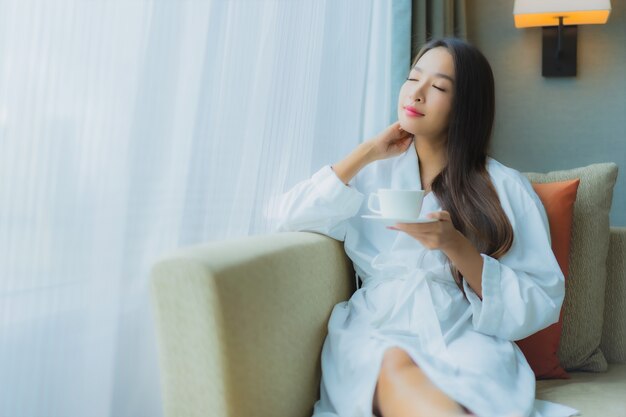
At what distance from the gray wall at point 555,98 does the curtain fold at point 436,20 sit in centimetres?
10

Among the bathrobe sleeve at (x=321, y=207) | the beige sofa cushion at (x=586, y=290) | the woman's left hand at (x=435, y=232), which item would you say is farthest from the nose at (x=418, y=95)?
the beige sofa cushion at (x=586, y=290)

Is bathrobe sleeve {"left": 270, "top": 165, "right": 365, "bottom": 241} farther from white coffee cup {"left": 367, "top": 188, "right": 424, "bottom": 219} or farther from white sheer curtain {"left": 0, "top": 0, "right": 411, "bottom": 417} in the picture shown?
white coffee cup {"left": 367, "top": 188, "right": 424, "bottom": 219}

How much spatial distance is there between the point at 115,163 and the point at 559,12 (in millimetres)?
1740

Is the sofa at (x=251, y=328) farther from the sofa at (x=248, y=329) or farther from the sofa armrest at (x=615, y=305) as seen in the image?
the sofa armrest at (x=615, y=305)

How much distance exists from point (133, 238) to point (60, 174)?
205 millimetres

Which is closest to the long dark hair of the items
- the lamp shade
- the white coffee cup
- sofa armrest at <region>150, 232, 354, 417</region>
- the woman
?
the woman

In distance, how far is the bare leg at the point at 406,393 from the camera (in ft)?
3.70

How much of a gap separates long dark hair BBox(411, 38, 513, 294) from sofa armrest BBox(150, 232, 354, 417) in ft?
1.41

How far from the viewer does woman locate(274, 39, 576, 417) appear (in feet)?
4.04

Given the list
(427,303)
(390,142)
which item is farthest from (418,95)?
(427,303)

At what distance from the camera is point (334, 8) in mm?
1910

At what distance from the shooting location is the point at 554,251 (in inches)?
64.0

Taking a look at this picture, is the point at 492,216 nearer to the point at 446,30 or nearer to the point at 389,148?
the point at 389,148

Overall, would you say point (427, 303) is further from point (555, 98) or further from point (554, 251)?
point (555, 98)
